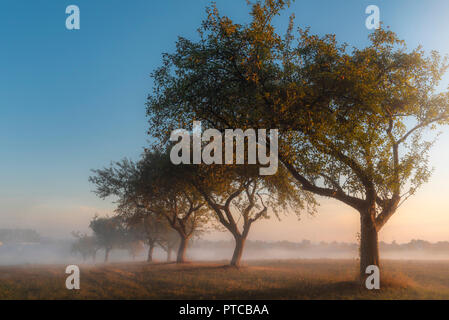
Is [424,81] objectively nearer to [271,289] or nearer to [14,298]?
[271,289]

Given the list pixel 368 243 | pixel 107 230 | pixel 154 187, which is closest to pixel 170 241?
pixel 107 230

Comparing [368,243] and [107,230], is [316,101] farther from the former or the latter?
[107,230]

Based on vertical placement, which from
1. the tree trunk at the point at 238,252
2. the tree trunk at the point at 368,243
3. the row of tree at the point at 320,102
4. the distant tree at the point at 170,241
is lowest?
the distant tree at the point at 170,241

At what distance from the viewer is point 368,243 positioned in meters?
19.4

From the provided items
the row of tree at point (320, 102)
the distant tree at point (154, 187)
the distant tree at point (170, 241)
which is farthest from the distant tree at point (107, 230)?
the row of tree at point (320, 102)

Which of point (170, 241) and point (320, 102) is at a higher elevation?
point (320, 102)

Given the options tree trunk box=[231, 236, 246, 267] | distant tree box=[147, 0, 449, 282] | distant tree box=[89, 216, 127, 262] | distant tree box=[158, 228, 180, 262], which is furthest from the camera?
distant tree box=[89, 216, 127, 262]

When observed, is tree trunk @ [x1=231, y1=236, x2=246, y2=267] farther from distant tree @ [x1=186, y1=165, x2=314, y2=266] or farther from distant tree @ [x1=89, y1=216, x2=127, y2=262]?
distant tree @ [x1=89, y1=216, x2=127, y2=262]

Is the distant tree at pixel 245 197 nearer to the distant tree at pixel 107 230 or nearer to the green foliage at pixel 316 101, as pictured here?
the green foliage at pixel 316 101

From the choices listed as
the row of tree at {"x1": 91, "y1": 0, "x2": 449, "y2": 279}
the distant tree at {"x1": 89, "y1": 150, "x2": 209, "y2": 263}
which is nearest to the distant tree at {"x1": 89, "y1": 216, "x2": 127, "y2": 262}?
the distant tree at {"x1": 89, "y1": 150, "x2": 209, "y2": 263}

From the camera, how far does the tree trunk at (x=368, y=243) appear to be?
19.0 meters

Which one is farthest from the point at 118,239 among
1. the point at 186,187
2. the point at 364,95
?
the point at 364,95

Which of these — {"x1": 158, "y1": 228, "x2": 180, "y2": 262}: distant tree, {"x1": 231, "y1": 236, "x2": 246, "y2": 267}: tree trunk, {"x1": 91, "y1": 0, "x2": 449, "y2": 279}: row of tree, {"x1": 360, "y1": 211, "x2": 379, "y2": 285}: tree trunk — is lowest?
{"x1": 158, "y1": 228, "x2": 180, "y2": 262}: distant tree

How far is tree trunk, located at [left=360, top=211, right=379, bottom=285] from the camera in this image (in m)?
19.0
